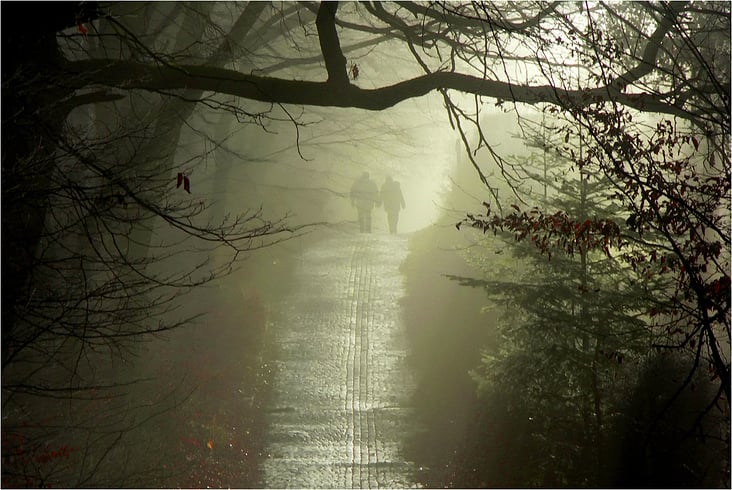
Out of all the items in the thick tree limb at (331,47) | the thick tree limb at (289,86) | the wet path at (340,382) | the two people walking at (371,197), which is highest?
the two people walking at (371,197)

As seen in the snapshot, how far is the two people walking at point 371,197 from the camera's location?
1087 inches

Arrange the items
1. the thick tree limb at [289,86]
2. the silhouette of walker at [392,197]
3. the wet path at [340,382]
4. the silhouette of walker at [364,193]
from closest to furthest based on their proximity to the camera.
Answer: the thick tree limb at [289,86] → the wet path at [340,382] → the silhouette of walker at [364,193] → the silhouette of walker at [392,197]

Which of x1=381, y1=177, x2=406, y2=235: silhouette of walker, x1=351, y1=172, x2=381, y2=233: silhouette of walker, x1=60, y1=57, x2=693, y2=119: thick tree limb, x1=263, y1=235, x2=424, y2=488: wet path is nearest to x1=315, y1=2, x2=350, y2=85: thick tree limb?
x1=60, y1=57, x2=693, y2=119: thick tree limb

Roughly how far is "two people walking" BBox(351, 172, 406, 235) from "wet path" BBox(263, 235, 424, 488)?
15.7ft

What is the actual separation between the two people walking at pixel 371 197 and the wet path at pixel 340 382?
4771 mm

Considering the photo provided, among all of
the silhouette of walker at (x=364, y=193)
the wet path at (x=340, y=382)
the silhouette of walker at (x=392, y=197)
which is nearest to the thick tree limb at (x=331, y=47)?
the wet path at (x=340, y=382)

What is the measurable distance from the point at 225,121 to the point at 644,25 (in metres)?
13.2

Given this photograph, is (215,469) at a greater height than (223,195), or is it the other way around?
(223,195)

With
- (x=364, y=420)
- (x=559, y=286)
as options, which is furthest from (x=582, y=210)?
(x=364, y=420)

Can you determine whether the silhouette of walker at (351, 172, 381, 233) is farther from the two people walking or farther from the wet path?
the wet path

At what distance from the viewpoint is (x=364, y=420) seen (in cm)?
1262

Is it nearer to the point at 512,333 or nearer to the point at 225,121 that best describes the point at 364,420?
the point at 512,333

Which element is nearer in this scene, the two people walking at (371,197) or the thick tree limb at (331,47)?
the thick tree limb at (331,47)

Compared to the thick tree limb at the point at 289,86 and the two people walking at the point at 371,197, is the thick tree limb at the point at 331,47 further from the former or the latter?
the two people walking at the point at 371,197
